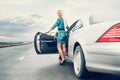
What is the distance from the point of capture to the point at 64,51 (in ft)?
31.8

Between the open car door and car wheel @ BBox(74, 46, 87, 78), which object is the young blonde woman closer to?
the open car door

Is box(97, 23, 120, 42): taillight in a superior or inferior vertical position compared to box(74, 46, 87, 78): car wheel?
superior

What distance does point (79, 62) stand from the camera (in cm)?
763

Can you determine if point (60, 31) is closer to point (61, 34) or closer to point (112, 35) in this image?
point (61, 34)

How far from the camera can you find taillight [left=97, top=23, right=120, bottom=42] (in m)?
5.99

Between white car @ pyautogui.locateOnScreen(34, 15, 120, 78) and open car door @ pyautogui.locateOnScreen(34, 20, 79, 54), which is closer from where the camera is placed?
white car @ pyautogui.locateOnScreen(34, 15, 120, 78)

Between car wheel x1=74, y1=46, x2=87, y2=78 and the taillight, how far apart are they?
108 cm

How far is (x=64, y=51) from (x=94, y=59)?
3.34m

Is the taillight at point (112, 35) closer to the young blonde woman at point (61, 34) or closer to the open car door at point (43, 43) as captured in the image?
the young blonde woman at point (61, 34)

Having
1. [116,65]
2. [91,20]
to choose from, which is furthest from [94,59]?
[91,20]

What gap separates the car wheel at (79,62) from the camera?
23.4 ft

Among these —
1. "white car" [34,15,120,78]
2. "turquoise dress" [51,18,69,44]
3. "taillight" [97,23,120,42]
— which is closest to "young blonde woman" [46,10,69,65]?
"turquoise dress" [51,18,69,44]

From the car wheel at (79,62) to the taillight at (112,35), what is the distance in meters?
1.08

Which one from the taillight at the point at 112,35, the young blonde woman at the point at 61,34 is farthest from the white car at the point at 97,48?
the young blonde woman at the point at 61,34
